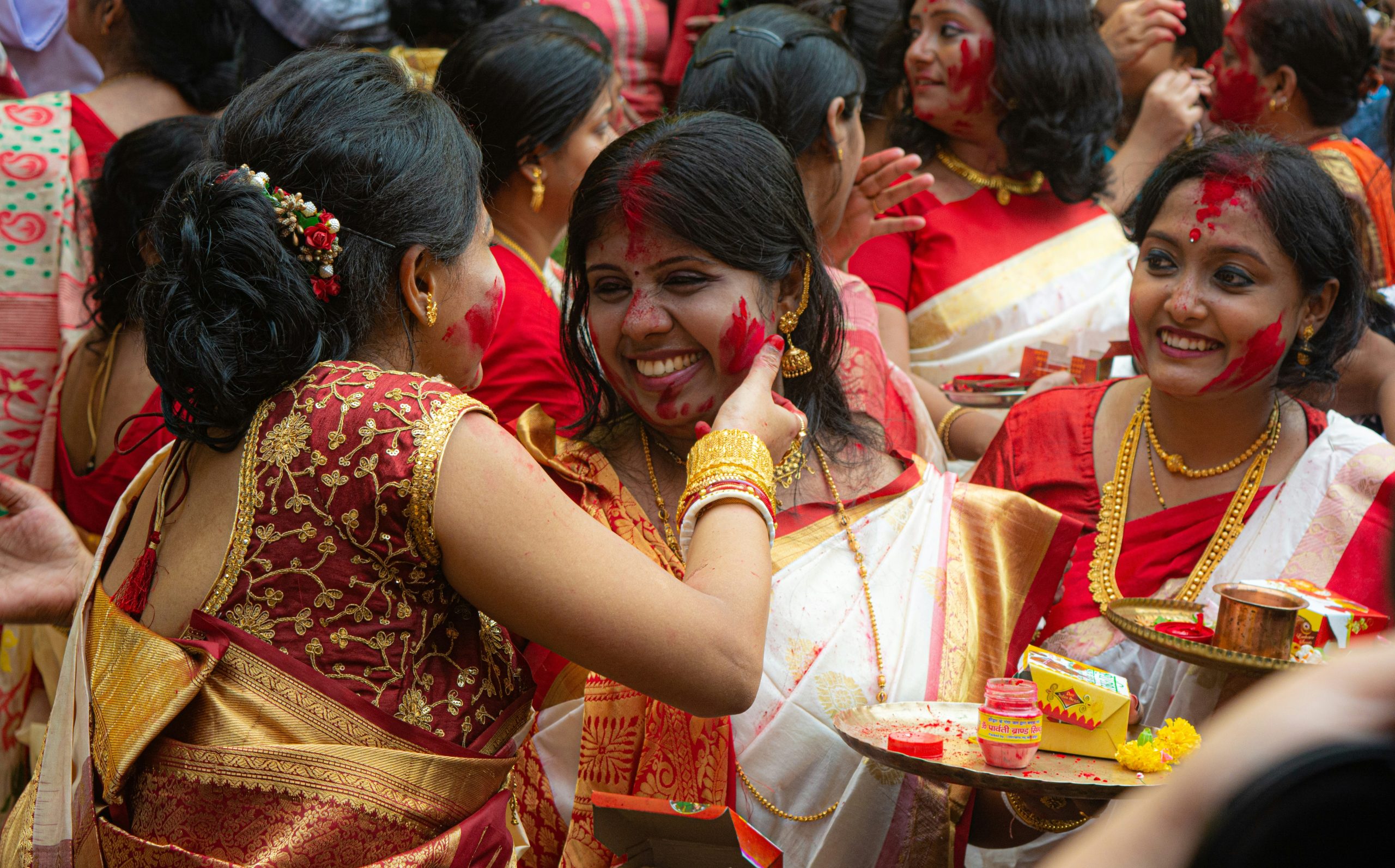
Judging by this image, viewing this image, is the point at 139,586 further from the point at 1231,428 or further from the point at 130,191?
the point at 1231,428

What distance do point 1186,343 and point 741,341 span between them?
1.03 m

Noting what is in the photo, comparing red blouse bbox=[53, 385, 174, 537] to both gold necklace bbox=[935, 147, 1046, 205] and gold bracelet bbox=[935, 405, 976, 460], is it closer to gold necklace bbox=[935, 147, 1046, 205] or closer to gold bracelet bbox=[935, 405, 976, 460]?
gold bracelet bbox=[935, 405, 976, 460]

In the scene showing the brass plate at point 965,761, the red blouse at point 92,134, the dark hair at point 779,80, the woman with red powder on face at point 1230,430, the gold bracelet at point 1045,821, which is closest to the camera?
the brass plate at point 965,761

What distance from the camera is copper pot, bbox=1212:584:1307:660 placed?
2.04 m

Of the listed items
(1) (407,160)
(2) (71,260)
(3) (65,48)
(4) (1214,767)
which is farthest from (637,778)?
(3) (65,48)

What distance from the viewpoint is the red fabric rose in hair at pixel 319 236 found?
172 cm

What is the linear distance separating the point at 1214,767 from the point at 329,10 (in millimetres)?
4434

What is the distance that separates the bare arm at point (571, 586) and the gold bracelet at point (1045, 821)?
2.60ft

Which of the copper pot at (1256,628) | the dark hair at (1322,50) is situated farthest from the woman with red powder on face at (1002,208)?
the copper pot at (1256,628)

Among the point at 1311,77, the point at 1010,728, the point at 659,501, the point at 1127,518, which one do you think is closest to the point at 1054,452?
the point at 1127,518

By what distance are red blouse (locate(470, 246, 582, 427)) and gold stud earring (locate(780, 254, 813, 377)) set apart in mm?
609

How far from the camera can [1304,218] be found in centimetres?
262

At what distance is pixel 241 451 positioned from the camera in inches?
66.8

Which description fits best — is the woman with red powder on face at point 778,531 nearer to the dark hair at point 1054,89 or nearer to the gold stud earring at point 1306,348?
the gold stud earring at point 1306,348
